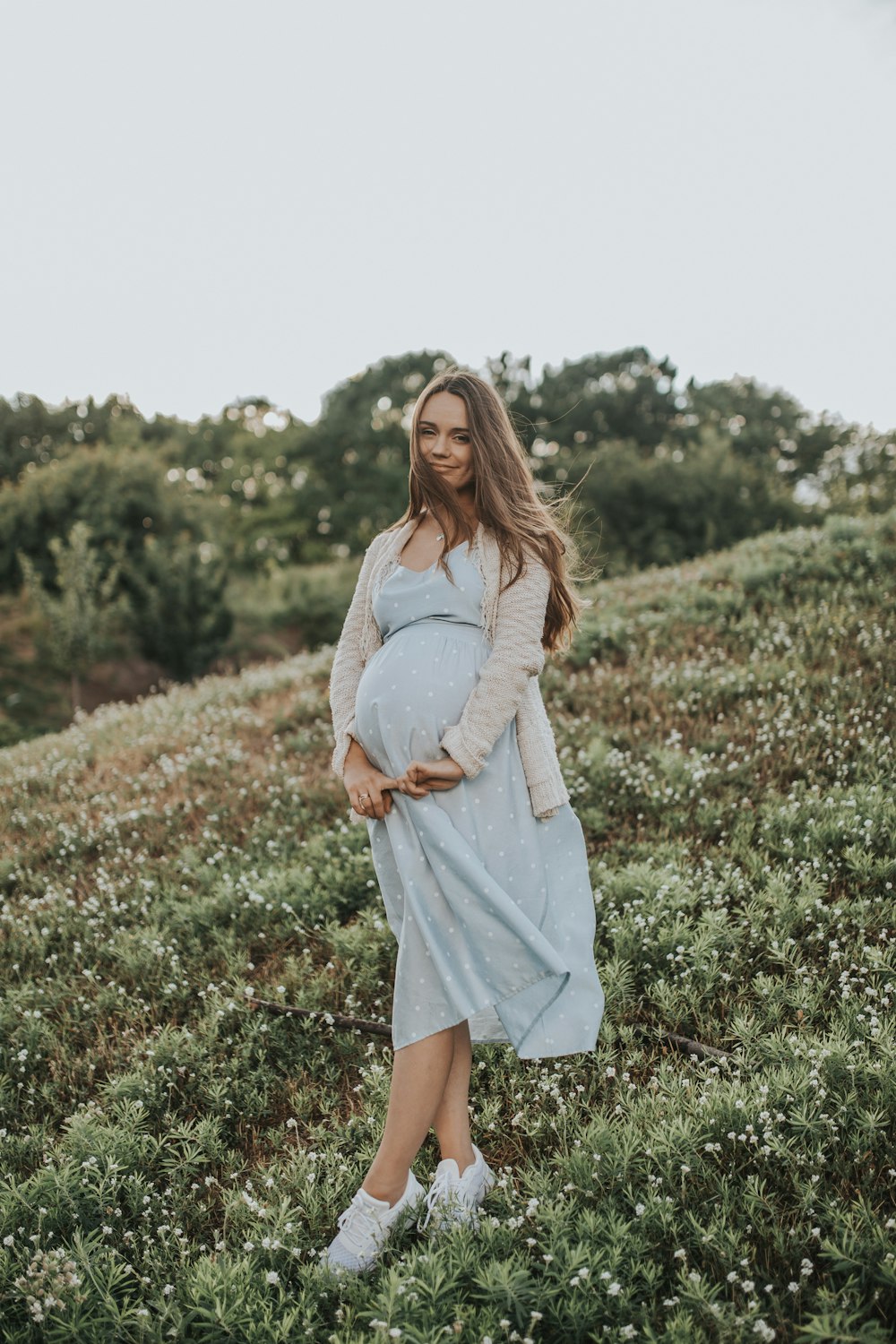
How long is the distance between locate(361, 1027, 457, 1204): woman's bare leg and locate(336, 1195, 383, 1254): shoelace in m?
0.06

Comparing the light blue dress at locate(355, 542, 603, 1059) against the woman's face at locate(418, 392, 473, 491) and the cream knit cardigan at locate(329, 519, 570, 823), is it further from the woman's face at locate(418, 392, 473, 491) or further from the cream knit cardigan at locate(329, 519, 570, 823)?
the woman's face at locate(418, 392, 473, 491)

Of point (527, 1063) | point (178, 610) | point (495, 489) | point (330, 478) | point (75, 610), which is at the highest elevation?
point (330, 478)

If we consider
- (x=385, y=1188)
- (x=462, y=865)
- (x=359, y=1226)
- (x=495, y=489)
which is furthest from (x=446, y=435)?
(x=359, y=1226)

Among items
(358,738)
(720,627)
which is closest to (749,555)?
(720,627)

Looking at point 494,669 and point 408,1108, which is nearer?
point 408,1108

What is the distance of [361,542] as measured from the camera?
44.5 meters

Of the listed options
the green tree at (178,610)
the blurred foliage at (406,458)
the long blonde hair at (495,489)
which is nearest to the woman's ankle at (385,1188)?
the long blonde hair at (495,489)

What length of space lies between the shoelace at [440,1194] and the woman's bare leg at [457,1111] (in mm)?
70

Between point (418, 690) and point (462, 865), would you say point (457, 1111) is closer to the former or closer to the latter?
point (462, 865)

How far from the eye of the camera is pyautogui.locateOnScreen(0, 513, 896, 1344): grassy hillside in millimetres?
2553

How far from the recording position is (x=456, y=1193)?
2.90 meters

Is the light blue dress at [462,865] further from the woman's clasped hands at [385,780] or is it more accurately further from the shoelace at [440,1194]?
the shoelace at [440,1194]

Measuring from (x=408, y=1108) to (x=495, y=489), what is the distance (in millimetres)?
2132

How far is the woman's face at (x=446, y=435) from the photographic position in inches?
121
